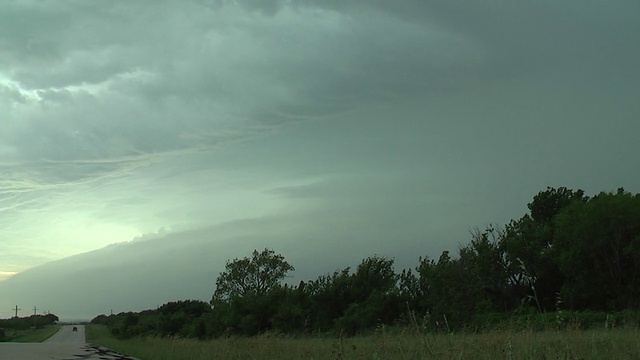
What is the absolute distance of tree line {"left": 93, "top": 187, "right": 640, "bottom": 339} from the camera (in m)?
45.5

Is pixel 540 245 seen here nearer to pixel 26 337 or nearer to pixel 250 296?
pixel 250 296

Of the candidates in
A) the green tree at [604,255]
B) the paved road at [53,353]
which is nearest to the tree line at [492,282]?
the green tree at [604,255]

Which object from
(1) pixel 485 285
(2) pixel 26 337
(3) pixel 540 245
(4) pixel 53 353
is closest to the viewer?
(4) pixel 53 353

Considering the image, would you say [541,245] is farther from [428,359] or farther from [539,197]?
[428,359]

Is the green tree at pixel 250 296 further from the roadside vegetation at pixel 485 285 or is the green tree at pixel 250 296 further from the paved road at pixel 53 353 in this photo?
the paved road at pixel 53 353

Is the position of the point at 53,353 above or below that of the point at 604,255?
below

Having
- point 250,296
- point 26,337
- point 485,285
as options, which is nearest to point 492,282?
point 485,285

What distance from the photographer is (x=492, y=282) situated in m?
53.2

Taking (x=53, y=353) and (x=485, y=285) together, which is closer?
(x=53, y=353)

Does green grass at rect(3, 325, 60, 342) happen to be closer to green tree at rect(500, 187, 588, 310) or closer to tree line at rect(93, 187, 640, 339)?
tree line at rect(93, 187, 640, 339)

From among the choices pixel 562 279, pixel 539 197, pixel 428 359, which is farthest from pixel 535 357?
pixel 539 197

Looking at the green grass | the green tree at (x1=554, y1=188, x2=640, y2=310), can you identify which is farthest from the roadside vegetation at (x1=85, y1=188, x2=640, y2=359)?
the green grass

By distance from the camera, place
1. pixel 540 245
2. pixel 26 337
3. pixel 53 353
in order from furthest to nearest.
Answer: pixel 26 337 → pixel 540 245 → pixel 53 353

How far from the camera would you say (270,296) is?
214ft
